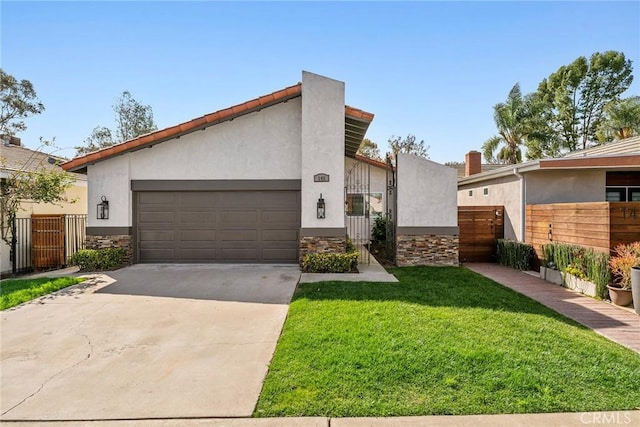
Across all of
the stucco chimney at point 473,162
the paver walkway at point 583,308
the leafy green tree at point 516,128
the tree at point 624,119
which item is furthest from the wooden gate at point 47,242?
the tree at point 624,119

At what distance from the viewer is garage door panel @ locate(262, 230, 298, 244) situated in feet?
34.4

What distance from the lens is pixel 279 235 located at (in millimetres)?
10523

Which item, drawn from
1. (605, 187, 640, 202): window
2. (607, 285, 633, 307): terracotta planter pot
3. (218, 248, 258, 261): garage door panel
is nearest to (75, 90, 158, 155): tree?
(218, 248, 258, 261): garage door panel

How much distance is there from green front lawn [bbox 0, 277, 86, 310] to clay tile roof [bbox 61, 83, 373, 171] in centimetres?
372

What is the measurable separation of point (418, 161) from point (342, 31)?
458 cm

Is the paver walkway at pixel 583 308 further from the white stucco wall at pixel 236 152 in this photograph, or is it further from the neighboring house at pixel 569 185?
the white stucco wall at pixel 236 152

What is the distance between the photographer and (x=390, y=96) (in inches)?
647

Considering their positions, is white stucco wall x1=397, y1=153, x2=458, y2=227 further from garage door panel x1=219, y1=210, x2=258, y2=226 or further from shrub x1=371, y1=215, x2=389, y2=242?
garage door panel x1=219, y1=210, x2=258, y2=226

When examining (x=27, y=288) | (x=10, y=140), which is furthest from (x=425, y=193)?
(x=10, y=140)

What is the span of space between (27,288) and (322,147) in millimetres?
7710

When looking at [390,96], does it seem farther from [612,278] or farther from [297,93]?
[612,278]

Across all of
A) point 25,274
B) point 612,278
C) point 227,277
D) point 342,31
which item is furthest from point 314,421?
point 25,274

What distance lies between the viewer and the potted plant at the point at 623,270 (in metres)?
6.44

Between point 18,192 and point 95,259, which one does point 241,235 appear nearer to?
point 95,259
